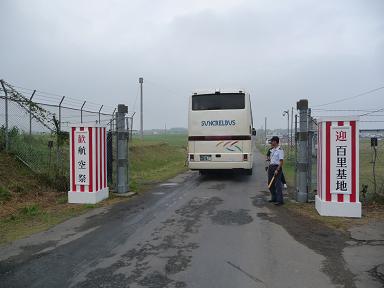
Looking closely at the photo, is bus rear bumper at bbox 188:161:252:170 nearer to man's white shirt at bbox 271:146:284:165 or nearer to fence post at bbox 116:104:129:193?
fence post at bbox 116:104:129:193

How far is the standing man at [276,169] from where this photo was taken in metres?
11.4

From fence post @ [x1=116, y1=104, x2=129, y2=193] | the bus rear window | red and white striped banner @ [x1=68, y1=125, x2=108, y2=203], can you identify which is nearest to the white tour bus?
the bus rear window

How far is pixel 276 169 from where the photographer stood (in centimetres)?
1146

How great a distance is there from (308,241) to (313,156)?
15.3ft

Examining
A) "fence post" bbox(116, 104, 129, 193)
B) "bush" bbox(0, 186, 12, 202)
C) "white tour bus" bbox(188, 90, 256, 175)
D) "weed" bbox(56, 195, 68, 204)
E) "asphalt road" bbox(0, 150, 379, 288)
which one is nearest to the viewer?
"asphalt road" bbox(0, 150, 379, 288)

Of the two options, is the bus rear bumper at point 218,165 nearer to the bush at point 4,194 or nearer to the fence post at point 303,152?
the fence post at point 303,152

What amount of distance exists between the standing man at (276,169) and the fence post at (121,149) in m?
4.63

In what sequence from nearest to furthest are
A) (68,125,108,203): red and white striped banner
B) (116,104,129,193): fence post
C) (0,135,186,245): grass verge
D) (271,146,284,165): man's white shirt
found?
(0,135,186,245): grass verge
(271,146,284,165): man's white shirt
(68,125,108,203): red and white striped banner
(116,104,129,193): fence post

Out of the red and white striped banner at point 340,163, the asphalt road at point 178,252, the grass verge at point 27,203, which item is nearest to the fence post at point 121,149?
the grass verge at point 27,203

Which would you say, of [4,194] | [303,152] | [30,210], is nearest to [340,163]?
[303,152]

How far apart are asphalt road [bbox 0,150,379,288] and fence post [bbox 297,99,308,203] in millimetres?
1163

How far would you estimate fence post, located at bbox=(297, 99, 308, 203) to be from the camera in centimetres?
1145

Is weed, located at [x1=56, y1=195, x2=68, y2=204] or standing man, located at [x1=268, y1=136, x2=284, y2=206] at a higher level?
standing man, located at [x1=268, y1=136, x2=284, y2=206]

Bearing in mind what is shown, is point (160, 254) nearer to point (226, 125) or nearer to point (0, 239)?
point (0, 239)
